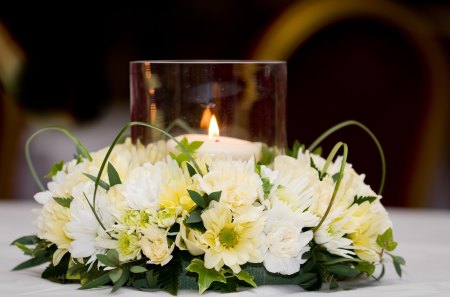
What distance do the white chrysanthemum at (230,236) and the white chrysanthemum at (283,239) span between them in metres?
0.02

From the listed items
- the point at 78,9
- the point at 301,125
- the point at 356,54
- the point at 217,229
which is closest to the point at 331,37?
the point at 356,54

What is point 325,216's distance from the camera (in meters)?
1.09

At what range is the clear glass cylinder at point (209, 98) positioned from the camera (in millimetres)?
1206

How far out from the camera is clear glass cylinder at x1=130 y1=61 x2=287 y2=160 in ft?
3.96

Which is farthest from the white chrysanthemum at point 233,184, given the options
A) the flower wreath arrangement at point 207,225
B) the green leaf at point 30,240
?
the green leaf at point 30,240

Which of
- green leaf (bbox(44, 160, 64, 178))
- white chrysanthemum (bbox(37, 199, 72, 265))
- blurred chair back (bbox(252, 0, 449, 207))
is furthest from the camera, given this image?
blurred chair back (bbox(252, 0, 449, 207))

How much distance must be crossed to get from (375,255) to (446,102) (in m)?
1.85

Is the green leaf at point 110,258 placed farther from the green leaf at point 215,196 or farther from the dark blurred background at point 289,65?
the dark blurred background at point 289,65

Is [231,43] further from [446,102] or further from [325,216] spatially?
[325,216]

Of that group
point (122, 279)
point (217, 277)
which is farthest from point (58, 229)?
point (217, 277)

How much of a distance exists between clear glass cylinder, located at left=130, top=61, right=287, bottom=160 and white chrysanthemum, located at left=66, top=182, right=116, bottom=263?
6.2 inches

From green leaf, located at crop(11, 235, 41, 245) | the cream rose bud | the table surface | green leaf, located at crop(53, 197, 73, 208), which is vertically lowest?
the table surface

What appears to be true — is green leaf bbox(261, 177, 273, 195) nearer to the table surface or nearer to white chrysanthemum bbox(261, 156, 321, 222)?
white chrysanthemum bbox(261, 156, 321, 222)

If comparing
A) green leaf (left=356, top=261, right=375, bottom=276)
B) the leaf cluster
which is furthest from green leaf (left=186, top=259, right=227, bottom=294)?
green leaf (left=356, top=261, right=375, bottom=276)
